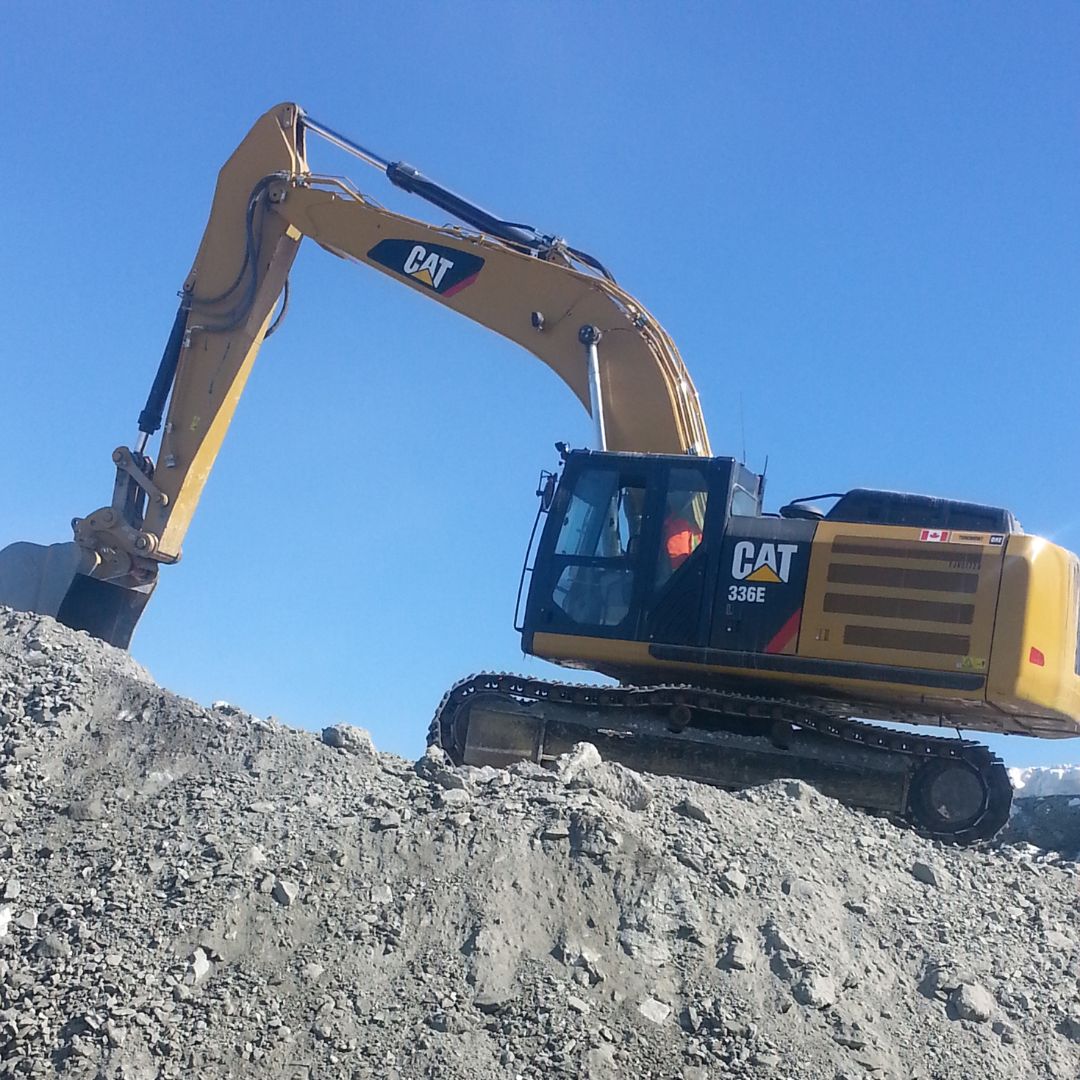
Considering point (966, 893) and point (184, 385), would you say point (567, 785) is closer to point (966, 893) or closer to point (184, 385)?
point (966, 893)

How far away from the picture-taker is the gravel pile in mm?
5602

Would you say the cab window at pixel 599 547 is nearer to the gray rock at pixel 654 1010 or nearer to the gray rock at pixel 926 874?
the gray rock at pixel 926 874

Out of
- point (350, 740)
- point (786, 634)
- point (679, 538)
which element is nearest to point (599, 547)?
point (679, 538)

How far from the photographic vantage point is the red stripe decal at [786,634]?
9680 mm

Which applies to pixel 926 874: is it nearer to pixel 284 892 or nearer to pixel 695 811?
pixel 695 811

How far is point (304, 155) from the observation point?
12.7 meters

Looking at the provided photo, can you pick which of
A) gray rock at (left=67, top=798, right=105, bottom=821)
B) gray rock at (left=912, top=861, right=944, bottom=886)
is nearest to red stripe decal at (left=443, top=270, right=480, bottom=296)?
gray rock at (left=67, top=798, right=105, bottom=821)

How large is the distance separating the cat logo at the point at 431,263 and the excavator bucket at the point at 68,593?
11.2 feet

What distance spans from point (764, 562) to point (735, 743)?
1309 mm

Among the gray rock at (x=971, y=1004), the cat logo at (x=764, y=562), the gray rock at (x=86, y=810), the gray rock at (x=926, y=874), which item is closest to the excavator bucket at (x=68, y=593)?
the gray rock at (x=86, y=810)

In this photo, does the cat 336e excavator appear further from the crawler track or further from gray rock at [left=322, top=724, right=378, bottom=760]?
gray rock at [left=322, top=724, right=378, bottom=760]

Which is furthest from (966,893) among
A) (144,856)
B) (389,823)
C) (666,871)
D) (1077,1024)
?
(144,856)

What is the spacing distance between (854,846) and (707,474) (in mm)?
3154

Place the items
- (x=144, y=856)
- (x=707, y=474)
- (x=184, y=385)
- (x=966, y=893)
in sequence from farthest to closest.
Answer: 1. (x=184, y=385)
2. (x=707, y=474)
3. (x=966, y=893)
4. (x=144, y=856)
